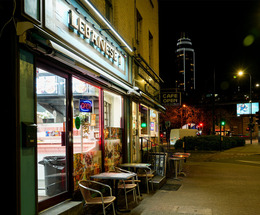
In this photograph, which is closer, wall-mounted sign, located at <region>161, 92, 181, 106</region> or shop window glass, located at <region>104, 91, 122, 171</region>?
shop window glass, located at <region>104, 91, 122, 171</region>

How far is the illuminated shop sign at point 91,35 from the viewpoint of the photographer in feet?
20.9

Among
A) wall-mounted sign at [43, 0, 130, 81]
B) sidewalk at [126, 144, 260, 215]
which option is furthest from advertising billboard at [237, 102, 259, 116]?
wall-mounted sign at [43, 0, 130, 81]

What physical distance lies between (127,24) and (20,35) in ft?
24.5

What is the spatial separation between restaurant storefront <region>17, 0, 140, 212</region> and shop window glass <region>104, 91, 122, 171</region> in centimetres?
3

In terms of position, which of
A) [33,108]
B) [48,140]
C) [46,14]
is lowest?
[48,140]

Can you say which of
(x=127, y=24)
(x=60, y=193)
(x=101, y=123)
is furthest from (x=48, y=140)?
(x=127, y=24)

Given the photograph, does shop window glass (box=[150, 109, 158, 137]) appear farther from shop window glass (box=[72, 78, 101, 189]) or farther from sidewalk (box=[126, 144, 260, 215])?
shop window glass (box=[72, 78, 101, 189])

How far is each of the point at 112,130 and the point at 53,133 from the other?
11.4ft

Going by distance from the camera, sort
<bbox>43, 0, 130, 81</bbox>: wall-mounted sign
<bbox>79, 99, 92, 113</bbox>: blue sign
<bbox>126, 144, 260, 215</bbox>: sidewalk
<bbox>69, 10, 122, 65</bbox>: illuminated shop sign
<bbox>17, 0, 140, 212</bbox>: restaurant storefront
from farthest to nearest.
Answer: <bbox>79, 99, 92, 113</bbox>: blue sign → <bbox>126, 144, 260, 215</bbox>: sidewalk → <bbox>69, 10, 122, 65</bbox>: illuminated shop sign → <bbox>43, 0, 130, 81</bbox>: wall-mounted sign → <bbox>17, 0, 140, 212</bbox>: restaurant storefront

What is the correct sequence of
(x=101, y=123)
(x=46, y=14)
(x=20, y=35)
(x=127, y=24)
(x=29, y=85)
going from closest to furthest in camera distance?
(x=20, y=35) → (x=29, y=85) → (x=46, y=14) → (x=101, y=123) → (x=127, y=24)

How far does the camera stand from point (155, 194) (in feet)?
29.8

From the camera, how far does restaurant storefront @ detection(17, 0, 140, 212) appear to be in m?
4.68

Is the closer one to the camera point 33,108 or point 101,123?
point 33,108

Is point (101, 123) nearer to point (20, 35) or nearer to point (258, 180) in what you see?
point (20, 35)
